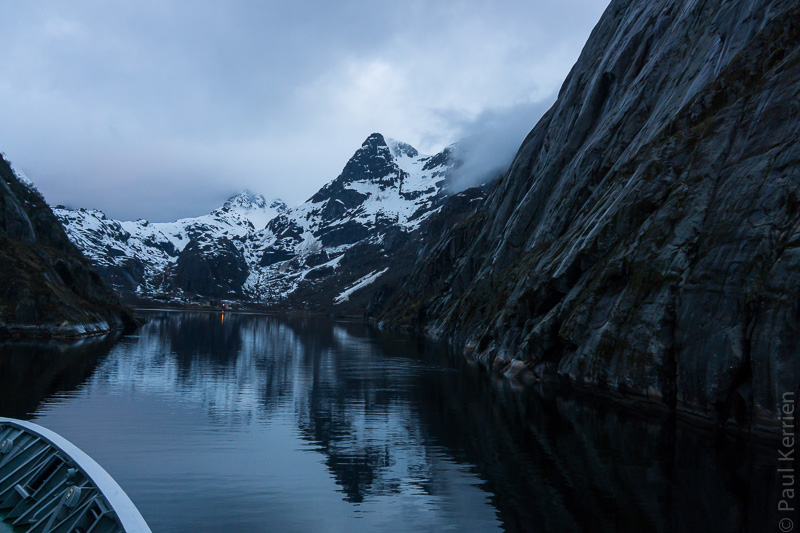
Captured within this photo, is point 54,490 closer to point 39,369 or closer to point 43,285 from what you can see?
point 39,369

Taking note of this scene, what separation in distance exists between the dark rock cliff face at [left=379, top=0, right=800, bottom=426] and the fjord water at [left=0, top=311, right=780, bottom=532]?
15.1 ft

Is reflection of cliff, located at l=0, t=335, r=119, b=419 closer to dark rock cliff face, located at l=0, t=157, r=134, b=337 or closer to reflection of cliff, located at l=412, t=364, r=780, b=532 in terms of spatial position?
dark rock cliff face, located at l=0, t=157, r=134, b=337

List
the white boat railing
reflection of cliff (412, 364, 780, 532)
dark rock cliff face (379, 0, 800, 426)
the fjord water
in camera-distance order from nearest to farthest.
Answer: the white boat railing → reflection of cliff (412, 364, 780, 532) → the fjord water → dark rock cliff face (379, 0, 800, 426)

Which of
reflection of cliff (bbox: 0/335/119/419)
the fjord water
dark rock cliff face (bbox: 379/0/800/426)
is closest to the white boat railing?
the fjord water

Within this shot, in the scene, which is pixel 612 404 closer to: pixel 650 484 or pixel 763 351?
pixel 763 351

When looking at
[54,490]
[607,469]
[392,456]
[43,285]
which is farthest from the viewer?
[43,285]

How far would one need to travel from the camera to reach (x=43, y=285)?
10300 centimetres

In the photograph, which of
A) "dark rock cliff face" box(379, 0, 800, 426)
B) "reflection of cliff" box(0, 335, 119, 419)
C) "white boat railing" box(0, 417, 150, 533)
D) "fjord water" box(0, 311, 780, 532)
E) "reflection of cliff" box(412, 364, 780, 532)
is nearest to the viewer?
"white boat railing" box(0, 417, 150, 533)

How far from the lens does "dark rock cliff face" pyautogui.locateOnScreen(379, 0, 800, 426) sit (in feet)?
107

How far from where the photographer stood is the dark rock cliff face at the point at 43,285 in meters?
97.4

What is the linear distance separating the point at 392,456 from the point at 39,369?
1986 inches

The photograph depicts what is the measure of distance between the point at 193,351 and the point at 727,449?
87.2m

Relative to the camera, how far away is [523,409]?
1743 inches

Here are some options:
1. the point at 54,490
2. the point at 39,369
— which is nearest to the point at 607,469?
the point at 54,490
